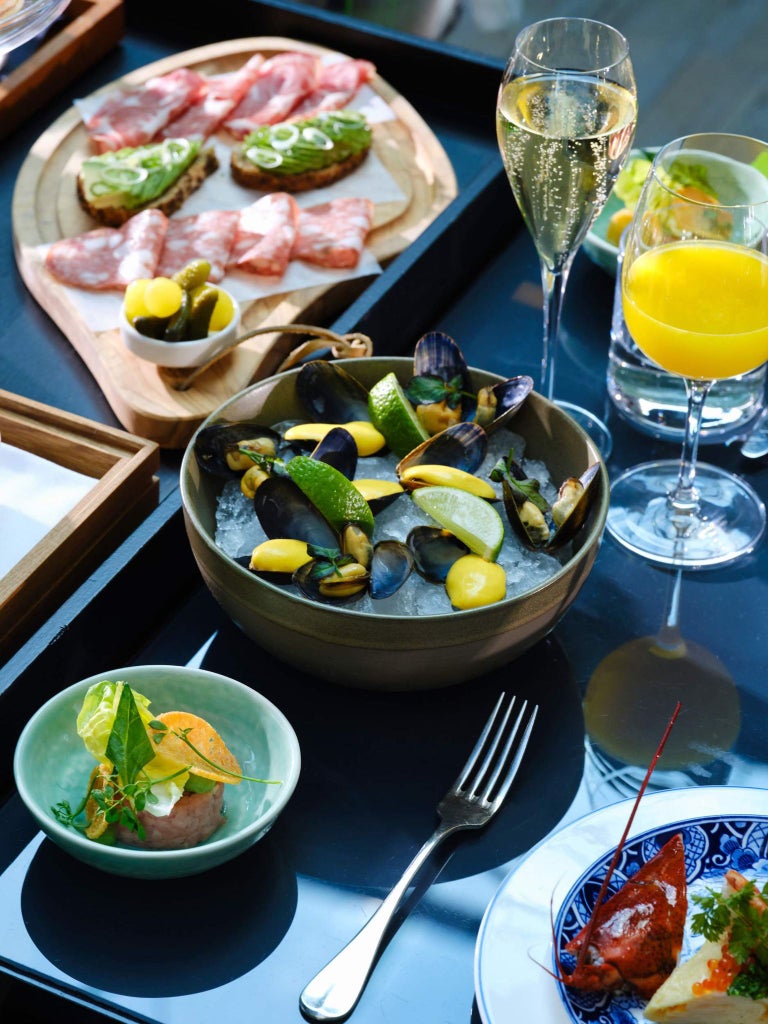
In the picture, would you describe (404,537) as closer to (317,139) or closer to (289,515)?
(289,515)

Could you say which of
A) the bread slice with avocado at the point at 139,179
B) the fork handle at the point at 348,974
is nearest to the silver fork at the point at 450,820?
the fork handle at the point at 348,974

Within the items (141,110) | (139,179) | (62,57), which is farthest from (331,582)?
(62,57)

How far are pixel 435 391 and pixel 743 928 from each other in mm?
598

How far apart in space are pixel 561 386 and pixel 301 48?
0.94m

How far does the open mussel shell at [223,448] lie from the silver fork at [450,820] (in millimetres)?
326

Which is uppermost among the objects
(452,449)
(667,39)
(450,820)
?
(452,449)

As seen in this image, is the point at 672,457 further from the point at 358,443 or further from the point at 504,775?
the point at 504,775

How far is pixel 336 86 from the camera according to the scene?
199 centimetres

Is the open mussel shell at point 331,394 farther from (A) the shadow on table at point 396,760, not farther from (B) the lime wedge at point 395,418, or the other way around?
(A) the shadow on table at point 396,760

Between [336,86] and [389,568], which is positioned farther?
[336,86]

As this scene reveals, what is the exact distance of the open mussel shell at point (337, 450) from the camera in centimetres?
113

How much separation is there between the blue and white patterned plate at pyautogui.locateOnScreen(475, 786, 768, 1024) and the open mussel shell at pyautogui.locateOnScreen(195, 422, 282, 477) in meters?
0.46

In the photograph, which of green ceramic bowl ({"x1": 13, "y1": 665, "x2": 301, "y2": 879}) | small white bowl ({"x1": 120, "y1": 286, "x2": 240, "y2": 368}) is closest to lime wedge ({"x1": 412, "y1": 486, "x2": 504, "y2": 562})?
green ceramic bowl ({"x1": 13, "y1": 665, "x2": 301, "y2": 879})

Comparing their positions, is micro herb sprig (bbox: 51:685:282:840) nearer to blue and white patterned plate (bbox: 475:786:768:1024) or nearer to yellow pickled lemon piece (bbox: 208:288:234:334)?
blue and white patterned plate (bbox: 475:786:768:1024)
